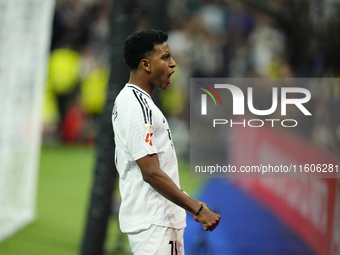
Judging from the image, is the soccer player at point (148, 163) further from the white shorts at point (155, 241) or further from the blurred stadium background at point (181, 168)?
the blurred stadium background at point (181, 168)

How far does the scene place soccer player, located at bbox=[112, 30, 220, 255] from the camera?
261 cm

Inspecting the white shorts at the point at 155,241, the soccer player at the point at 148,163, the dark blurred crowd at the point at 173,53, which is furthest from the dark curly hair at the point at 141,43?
the dark blurred crowd at the point at 173,53

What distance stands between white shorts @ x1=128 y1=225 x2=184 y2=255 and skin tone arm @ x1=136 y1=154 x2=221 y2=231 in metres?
0.23

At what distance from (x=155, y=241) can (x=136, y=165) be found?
0.44 m

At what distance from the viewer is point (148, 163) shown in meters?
2.60

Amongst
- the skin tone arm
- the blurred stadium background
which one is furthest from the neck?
the blurred stadium background

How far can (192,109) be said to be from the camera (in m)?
4.43

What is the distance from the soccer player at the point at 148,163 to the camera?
8.57 feet

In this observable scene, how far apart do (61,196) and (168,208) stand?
206 inches

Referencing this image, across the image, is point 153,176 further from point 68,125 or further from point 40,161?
point 68,125

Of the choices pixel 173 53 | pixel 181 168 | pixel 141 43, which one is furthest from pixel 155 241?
pixel 173 53

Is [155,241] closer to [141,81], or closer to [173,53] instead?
[141,81]

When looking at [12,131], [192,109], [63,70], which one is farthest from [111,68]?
[63,70]

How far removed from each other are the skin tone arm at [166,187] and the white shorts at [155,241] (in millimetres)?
233
